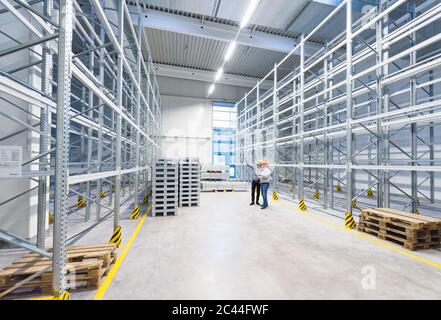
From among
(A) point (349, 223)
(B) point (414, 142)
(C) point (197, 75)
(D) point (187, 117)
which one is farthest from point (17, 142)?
(D) point (187, 117)

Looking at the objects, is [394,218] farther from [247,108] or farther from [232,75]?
[232,75]

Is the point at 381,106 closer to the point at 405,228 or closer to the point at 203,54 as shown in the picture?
the point at 405,228

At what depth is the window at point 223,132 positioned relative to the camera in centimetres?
2142

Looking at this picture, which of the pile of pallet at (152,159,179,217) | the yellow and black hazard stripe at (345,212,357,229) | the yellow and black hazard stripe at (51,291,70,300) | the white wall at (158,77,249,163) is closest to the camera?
the yellow and black hazard stripe at (51,291,70,300)

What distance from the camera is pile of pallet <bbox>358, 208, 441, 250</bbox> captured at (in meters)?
4.54

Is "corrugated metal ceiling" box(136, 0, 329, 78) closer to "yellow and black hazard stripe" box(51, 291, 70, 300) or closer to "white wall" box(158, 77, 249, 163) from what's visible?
"white wall" box(158, 77, 249, 163)

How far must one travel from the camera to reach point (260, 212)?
782cm

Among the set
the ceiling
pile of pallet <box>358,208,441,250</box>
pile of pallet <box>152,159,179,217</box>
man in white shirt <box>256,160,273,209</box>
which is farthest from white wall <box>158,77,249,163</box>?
pile of pallet <box>358,208,441,250</box>

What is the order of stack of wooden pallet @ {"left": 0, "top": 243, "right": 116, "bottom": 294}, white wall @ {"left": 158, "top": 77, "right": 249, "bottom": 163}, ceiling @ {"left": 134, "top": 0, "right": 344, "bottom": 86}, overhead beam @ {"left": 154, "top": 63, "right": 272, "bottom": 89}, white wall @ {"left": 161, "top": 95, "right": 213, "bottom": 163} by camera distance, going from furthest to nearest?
white wall @ {"left": 161, "top": 95, "right": 213, "bottom": 163} < white wall @ {"left": 158, "top": 77, "right": 249, "bottom": 163} < overhead beam @ {"left": 154, "top": 63, "right": 272, "bottom": 89} < ceiling @ {"left": 134, "top": 0, "right": 344, "bottom": 86} < stack of wooden pallet @ {"left": 0, "top": 243, "right": 116, "bottom": 294}

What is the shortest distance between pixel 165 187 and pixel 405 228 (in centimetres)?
632

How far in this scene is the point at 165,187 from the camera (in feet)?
23.6

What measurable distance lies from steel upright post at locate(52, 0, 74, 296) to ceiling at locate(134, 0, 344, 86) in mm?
8463

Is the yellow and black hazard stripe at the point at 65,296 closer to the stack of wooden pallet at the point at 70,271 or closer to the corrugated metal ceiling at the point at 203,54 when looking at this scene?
the stack of wooden pallet at the point at 70,271
